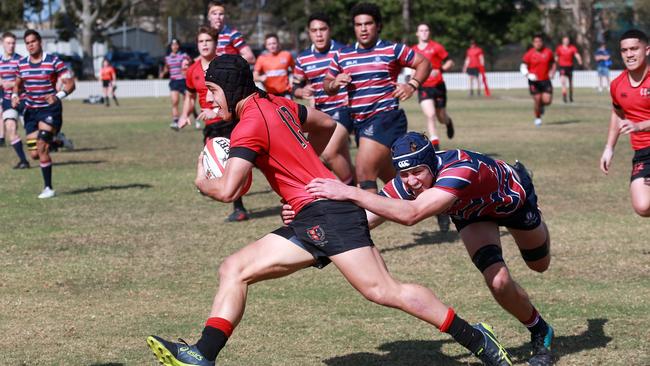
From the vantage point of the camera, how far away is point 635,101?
9305 millimetres

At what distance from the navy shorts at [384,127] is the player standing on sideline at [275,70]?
25.0 ft

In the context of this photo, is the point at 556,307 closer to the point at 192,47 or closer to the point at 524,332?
the point at 524,332

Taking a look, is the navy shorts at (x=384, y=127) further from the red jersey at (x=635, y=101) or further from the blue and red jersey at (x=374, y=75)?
the red jersey at (x=635, y=101)

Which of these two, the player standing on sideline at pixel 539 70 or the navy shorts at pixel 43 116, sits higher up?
the navy shorts at pixel 43 116

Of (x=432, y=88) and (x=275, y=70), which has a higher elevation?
(x=275, y=70)

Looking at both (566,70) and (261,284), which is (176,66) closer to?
(566,70)

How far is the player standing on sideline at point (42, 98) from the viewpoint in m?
14.3

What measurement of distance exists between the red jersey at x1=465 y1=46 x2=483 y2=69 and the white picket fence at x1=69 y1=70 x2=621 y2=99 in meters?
8.78

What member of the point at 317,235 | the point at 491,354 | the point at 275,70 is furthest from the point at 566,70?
the point at 317,235

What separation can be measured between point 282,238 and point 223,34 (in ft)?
25.8

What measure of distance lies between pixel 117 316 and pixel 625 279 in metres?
4.36

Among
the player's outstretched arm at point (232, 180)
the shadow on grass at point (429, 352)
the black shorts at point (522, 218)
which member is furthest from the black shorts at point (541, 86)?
the player's outstretched arm at point (232, 180)

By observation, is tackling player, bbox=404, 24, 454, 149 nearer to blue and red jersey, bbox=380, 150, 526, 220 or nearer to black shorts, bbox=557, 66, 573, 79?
blue and red jersey, bbox=380, 150, 526, 220

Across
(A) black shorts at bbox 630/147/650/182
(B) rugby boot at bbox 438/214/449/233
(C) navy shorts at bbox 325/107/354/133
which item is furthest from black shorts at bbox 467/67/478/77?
(A) black shorts at bbox 630/147/650/182
